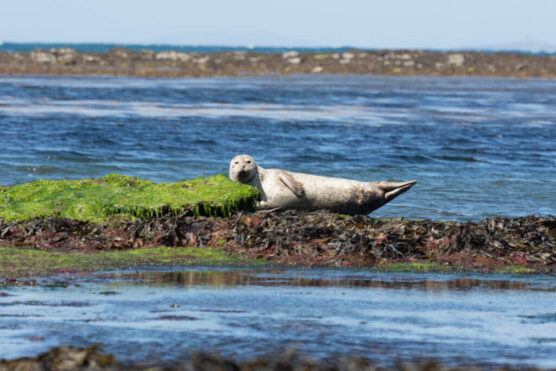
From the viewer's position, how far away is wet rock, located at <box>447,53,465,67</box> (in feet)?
327

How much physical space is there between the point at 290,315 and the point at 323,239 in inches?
133

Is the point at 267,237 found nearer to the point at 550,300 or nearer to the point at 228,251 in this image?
the point at 228,251

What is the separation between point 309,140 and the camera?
28.4m

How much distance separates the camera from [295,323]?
7.02 m

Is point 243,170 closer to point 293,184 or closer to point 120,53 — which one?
point 293,184

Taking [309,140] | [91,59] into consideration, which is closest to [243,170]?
[309,140]

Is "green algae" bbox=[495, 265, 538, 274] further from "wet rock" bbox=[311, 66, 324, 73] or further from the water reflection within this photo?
"wet rock" bbox=[311, 66, 324, 73]

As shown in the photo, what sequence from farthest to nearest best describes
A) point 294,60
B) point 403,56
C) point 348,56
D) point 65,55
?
point 348,56 < point 403,56 < point 294,60 < point 65,55

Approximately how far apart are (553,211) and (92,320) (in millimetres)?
10798

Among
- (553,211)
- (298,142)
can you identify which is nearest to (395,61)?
(298,142)

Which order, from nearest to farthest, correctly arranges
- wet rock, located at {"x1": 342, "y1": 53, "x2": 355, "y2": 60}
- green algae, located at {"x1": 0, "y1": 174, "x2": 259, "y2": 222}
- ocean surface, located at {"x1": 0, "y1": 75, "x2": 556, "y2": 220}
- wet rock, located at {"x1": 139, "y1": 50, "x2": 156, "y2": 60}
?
1. green algae, located at {"x1": 0, "y1": 174, "x2": 259, "y2": 222}
2. ocean surface, located at {"x1": 0, "y1": 75, "x2": 556, "y2": 220}
3. wet rock, located at {"x1": 139, "y1": 50, "x2": 156, "y2": 60}
4. wet rock, located at {"x1": 342, "y1": 53, "x2": 355, "y2": 60}

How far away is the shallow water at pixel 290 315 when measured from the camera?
6.21 metres

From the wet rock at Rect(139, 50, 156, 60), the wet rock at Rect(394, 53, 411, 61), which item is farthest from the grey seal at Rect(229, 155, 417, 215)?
the wet rock at Rect(394, 53, 411, 61)

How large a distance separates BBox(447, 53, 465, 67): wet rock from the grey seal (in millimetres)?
87814
